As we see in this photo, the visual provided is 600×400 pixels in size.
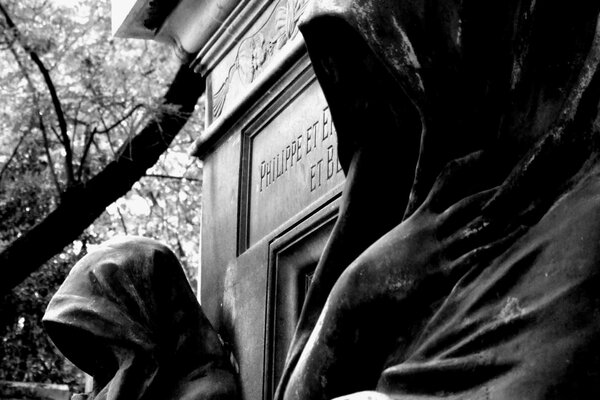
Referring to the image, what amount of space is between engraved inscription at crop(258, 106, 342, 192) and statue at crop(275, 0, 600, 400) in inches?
65.8

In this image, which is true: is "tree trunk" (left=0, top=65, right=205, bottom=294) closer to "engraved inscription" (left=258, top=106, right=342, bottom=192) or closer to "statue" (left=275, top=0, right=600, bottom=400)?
"engraved inscription" (left=258, top=106, right=342, bottom=192)

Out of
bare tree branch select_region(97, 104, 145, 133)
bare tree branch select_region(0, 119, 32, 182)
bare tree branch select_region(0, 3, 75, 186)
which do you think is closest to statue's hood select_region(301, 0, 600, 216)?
bare tree branch select_region(0, 3, 75, 186)

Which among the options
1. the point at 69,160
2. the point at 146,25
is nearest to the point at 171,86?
the point at 69,160

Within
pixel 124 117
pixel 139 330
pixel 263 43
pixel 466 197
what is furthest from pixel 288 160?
pixel 124 117

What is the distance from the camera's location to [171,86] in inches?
491

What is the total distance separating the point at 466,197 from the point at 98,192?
29.3ft

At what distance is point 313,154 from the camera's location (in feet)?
17.2

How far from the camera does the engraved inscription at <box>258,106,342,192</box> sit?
16.6 ft

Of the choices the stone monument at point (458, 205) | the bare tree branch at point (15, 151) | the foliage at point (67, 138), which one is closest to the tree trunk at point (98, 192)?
the foliage at point (67, 138)

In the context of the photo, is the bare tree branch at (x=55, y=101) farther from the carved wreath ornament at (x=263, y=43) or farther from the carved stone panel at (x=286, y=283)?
the carved stone panel at (x=286, y=283)

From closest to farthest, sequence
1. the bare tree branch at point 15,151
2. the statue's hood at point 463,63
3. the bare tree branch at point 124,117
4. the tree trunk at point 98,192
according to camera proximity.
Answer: the statue's hood at point 463,63, the tree trunk at point 98,192, the bare tree branch at point 124,117, the bare tree branch at point 15,151

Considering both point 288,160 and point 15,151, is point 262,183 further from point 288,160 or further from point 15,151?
point 15,151

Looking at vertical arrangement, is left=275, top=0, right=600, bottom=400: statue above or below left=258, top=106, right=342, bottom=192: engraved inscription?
below

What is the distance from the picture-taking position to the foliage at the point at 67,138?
39.0ft
